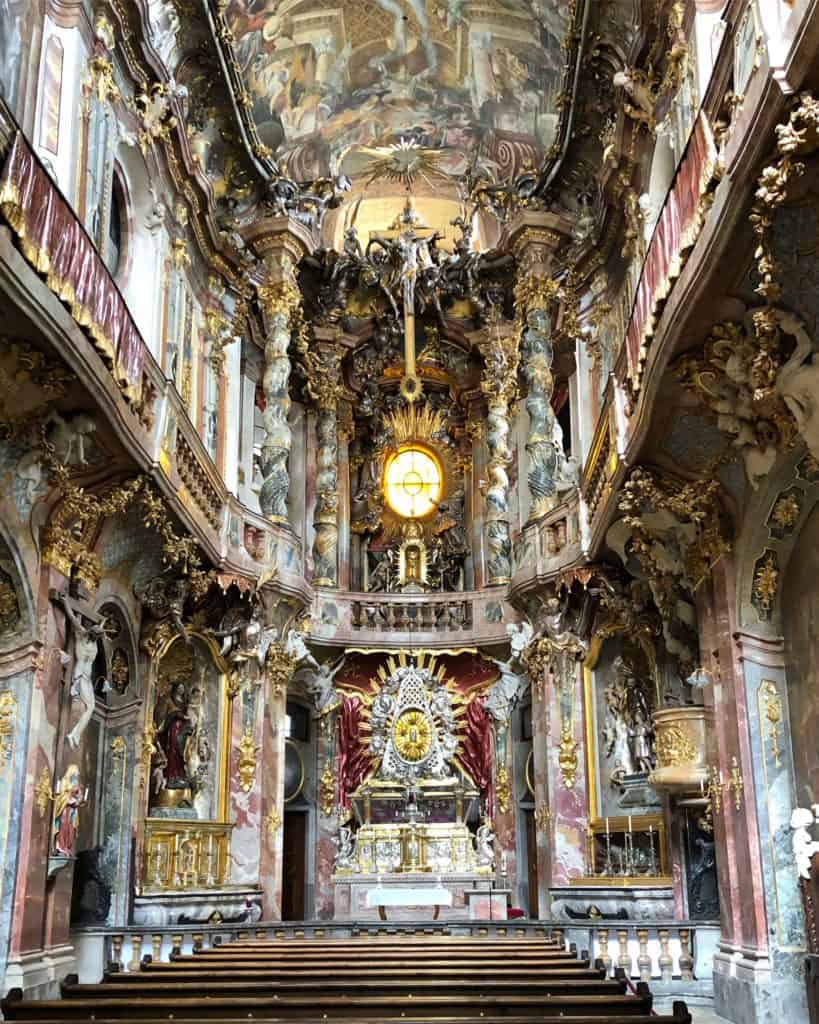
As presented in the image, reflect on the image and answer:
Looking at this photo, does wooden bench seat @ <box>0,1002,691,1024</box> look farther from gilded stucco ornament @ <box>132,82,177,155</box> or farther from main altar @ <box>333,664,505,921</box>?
main altar @ <box>333,664,505,921</box>

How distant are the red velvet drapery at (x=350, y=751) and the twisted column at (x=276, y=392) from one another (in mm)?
4798

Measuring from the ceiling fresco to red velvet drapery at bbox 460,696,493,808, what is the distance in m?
11.0

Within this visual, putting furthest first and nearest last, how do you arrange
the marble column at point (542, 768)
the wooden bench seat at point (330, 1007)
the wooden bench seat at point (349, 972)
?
the marble column at point (542, 768)
the wooden bench seat at point (349, 972)
the wooden bench seat at point (330, 1007)

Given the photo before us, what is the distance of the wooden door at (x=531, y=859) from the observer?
71.7ft

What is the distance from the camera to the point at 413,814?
2280 centimetres

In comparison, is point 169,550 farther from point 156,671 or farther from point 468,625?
point 468,625

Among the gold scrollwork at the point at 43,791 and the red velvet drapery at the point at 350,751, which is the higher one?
the red velvet drapery at the point at 350,751

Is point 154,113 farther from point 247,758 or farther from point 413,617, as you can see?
point 413,617

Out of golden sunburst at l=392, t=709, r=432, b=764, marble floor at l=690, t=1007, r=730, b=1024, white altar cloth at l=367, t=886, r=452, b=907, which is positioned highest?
golden sunburst at l=392, t=709, r=432, b=764

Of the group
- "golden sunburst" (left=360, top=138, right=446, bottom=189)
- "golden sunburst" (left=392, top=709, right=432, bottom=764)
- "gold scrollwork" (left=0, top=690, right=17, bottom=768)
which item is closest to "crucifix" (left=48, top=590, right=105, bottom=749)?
"gold scrollwork" (left=0, top=690, right=17, bottom=768)

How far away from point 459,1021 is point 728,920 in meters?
5.73

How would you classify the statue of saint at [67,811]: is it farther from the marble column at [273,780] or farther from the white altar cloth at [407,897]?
the marble column at [273,780]

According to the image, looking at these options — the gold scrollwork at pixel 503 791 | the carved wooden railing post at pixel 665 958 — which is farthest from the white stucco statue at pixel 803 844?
the gold scrollwork at pixel 503 791

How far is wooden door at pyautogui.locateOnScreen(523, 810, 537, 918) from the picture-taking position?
21844 mm
